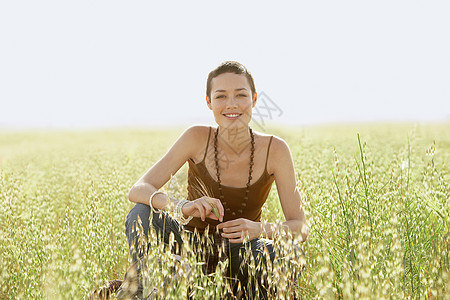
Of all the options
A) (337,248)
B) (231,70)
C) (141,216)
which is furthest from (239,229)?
(231,70)

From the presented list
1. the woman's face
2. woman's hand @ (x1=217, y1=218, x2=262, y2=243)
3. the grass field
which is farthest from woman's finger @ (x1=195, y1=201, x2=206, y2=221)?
the woman's face

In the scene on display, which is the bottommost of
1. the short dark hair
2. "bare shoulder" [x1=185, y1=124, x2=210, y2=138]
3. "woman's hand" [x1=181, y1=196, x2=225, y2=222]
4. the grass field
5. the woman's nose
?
the grass field

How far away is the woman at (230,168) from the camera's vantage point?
8.66 feet

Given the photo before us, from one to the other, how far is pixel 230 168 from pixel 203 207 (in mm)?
704

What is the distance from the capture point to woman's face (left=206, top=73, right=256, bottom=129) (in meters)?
2.65

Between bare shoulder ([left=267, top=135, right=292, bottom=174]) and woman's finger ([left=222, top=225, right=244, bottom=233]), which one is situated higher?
bare shoulder ([left=267, top=135, right=292, bottom=174])

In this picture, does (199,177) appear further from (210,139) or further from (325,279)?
(325,279)

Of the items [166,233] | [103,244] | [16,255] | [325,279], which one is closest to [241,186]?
[166,233]

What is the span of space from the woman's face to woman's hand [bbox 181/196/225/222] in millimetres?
654

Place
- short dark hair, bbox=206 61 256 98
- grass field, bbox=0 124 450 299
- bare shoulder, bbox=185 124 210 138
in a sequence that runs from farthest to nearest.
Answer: bare shoulder, bbox=185 124 210 138 < short dark hair, bbox=206 61 256 98 < grass field, bbox=0 124 450 299

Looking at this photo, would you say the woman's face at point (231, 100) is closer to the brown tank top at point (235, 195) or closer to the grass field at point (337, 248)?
the brown tank top at point (235, 195)

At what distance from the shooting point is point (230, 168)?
2.84 meters

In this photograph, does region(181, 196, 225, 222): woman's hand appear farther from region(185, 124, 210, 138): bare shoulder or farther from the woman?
region(185, 124, 210, 138): bare shoulder

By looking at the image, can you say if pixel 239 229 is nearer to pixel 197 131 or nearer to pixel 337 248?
pixel 337 248
